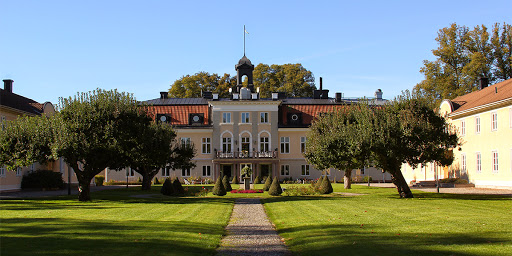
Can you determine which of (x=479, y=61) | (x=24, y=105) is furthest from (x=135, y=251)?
(x=479, y=61)

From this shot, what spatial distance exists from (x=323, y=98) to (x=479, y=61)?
23539 mm

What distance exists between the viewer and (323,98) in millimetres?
67438

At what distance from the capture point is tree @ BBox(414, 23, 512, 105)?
160ft

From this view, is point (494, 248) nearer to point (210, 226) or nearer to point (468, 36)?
point (210, 226)

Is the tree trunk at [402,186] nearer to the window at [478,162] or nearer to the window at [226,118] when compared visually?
the window at [478,162]

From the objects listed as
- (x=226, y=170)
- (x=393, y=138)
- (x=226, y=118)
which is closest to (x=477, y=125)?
(x=393, y=138)

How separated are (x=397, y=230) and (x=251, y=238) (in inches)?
153

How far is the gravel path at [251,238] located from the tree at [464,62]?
115 ft

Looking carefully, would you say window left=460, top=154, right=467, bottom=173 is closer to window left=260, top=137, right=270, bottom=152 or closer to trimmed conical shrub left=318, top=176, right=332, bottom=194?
trimmed conical shrub left=318, top=176, right=332, bottom=194

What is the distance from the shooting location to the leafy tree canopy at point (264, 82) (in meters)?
74.4

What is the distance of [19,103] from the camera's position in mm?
39812

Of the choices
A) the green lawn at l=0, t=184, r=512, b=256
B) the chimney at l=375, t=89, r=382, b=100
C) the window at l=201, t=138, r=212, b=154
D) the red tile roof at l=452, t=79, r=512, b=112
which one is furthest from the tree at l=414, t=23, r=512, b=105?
the green lawn at l=0, t=184, r=512, b=256

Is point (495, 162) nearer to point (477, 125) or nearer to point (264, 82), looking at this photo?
point (477, 125)

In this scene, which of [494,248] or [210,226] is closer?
[494,248]
